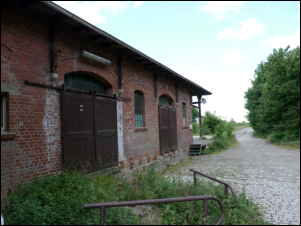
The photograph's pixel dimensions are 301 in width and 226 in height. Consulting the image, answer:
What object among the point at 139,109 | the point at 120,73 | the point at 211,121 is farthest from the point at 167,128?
the point at 211,121

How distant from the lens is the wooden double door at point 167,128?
1008 cm

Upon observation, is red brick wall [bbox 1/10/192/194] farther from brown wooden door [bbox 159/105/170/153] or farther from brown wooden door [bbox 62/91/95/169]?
brown wooden door [bbox 159/105/170/153]

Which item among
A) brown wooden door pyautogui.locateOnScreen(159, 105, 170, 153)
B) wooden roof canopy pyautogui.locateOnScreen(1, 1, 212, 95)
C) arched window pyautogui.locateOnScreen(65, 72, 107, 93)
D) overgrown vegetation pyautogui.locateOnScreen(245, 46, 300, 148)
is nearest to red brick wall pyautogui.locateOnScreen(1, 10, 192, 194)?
wooden roof canopy pyautogui.locateOnScreen(1, 1, 212, 95)

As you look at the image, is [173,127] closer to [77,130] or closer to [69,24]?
[77,130]

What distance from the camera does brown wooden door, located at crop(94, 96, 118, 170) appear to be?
617 centimetres

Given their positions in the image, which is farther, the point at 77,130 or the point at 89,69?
the point at 89,69

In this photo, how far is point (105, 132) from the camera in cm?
646

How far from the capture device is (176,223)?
3.54 metres

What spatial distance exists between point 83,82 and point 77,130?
4.90 ft

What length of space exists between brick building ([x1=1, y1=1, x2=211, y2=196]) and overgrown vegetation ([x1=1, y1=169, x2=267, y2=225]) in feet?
2.04

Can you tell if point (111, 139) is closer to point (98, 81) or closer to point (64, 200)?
point (98, 81)

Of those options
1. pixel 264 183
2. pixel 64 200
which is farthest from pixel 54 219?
pixel 264 183

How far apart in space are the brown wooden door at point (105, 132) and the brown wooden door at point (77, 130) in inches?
9.5

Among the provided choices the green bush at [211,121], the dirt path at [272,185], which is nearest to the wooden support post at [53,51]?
the dirt path at [272,185]
